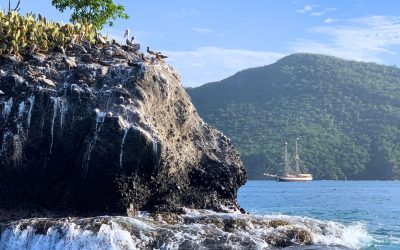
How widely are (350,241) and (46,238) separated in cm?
1203

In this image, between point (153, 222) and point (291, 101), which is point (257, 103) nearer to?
point (291, 101)

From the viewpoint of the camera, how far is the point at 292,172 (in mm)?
152500

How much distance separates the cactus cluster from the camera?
27438mm

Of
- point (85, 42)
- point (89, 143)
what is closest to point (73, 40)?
point (85, 42)

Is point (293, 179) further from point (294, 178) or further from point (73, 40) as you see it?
point (73, 40)

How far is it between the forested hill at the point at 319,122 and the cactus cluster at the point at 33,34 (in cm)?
11897

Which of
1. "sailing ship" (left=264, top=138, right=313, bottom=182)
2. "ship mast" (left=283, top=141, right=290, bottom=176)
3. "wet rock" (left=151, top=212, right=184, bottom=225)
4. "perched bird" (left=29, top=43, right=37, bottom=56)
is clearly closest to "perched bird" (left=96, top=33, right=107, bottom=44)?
"perched bird" (left=29, top=43, right=37, bottom=56)

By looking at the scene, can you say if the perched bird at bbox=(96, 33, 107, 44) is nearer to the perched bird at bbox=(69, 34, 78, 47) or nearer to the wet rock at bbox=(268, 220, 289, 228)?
the perched bird at bbox=(69, 34, 78, 47)

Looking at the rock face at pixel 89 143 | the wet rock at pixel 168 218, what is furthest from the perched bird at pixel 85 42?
the wet rock at pixel 168 218

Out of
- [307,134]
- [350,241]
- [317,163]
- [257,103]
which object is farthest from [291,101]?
[350,241]

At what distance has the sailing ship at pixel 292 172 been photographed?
147 meters

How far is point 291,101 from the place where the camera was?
189 meters

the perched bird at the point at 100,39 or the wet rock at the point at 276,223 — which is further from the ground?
the perched bird at the point at 100,39

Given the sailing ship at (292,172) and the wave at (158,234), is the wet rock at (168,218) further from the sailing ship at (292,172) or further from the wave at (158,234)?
the sailing ship at (292,172)
